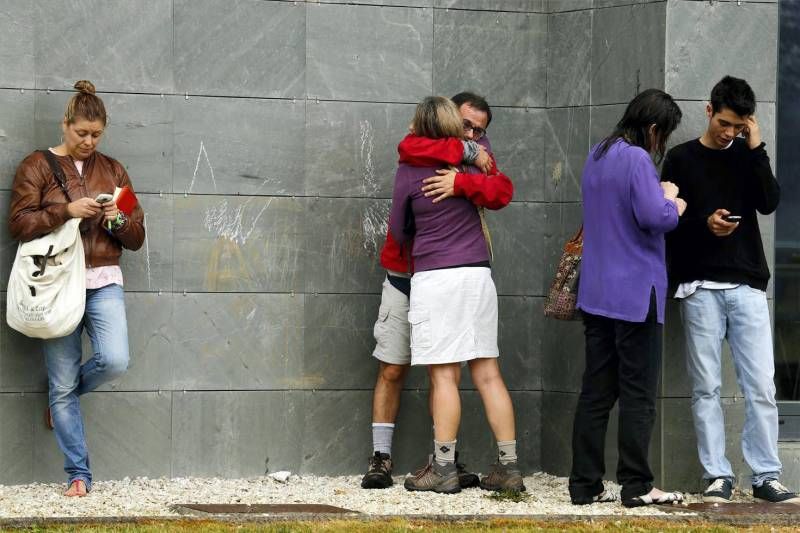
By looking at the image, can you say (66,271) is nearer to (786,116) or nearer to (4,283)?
(4,283)

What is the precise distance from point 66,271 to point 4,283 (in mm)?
632

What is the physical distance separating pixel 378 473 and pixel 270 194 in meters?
1.69

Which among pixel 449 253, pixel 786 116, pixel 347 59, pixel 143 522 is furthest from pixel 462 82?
pixel 143 522

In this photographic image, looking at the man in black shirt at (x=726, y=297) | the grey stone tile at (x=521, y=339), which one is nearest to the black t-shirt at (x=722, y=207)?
the man in black shirt at (x=726, y=297)

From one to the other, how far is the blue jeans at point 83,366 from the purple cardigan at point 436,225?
1.60 meters

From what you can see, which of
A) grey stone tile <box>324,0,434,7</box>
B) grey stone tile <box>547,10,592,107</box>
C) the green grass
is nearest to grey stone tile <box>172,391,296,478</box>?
the green grass

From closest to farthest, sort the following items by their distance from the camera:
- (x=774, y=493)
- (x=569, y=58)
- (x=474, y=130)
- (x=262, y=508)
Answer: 1. (x=262, y=508)
2. (x=774, y=493)
3. (x=474, y=130)
4. (x=569, y=58)

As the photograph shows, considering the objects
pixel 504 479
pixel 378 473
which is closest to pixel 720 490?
pixel 504 479

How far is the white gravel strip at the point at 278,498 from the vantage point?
303 inches

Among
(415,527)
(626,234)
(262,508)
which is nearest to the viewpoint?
(415,527)

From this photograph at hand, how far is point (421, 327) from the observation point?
8.35 m

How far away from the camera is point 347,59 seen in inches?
353

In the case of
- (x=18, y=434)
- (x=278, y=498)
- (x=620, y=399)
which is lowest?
(x=278, y=498)

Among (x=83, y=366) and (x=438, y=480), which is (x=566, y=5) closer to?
(x=438, y=480)
